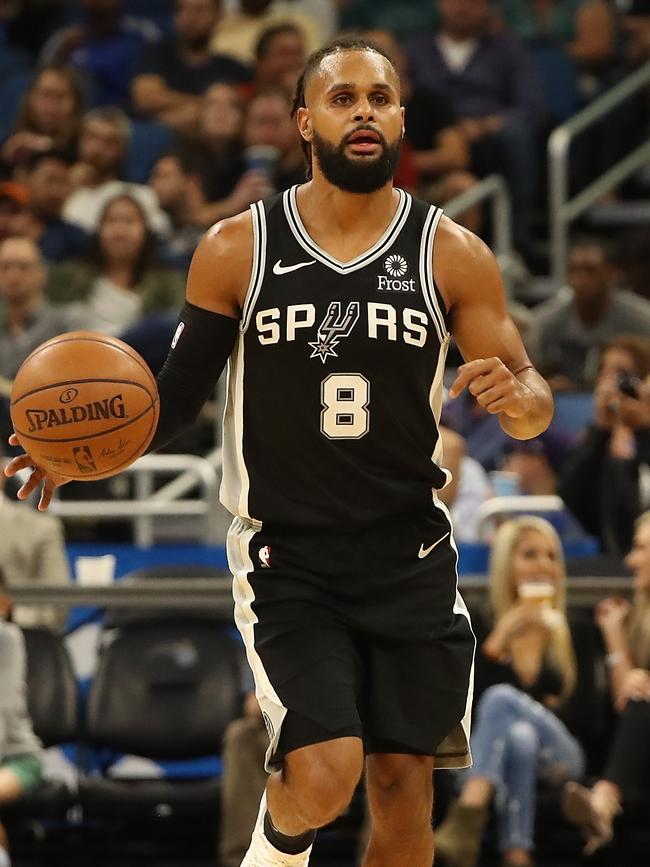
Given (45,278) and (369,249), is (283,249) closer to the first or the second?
(369,249)

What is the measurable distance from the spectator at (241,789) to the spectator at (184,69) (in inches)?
211

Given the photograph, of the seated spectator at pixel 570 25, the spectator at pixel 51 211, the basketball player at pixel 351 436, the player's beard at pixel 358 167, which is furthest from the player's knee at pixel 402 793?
the seated spectator at pixel 570 25

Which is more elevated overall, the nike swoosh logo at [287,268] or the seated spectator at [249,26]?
the seated spectator at [249,26]

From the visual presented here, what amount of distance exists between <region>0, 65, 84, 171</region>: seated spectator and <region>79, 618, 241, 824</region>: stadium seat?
3.98m

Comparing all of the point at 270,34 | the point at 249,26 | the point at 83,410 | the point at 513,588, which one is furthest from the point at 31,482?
the point at 249,26

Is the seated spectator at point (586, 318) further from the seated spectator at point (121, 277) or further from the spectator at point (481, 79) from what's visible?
the seated spectator at point (121, 277)

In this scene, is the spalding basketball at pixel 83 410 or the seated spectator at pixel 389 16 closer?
the spalding basketball at pixel 83 410

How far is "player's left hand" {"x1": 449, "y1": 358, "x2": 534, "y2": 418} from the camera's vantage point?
3812 mm

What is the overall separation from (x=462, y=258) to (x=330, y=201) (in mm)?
354

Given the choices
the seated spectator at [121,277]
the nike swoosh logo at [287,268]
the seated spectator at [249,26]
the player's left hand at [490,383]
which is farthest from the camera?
the seated spectator at [249,26]

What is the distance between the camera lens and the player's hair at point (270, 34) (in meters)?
10.5

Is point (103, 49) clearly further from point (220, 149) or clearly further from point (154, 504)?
point (154, 504)

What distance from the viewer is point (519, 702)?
650cm

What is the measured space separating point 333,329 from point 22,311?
4.62m
